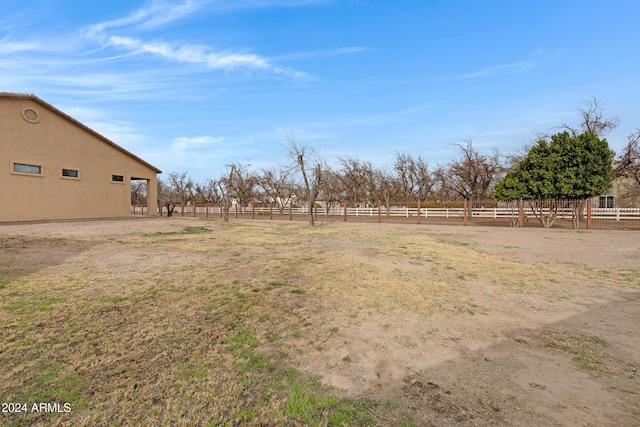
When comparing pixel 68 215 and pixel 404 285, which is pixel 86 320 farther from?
pixel 68 215

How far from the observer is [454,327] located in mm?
3629

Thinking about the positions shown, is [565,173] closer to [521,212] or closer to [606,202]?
[521,212]

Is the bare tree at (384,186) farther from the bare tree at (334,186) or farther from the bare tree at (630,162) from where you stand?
the bare tree at (630,162)

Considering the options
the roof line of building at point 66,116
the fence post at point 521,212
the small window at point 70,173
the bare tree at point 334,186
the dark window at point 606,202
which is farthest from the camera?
the bare tree at point 334,186

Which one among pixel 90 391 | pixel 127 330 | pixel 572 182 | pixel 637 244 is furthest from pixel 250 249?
pixel 572 182

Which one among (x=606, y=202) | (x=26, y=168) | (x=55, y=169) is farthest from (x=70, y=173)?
(x=606, y=202)

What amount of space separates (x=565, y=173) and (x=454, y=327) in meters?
19.2

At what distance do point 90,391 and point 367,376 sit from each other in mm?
2132

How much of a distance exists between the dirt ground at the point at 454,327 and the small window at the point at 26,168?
1209 centimetres

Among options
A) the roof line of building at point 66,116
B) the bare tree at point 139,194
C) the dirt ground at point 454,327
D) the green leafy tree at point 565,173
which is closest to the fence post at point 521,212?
the green leafy tree at point 565,173

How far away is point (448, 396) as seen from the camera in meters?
2.31

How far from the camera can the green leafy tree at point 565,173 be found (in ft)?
57.0

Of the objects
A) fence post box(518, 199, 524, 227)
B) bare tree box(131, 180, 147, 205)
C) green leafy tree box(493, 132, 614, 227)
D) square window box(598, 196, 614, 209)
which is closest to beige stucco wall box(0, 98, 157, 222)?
fence post box(518, 199, 524, 227)

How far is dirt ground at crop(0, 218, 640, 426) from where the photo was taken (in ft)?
7.43
